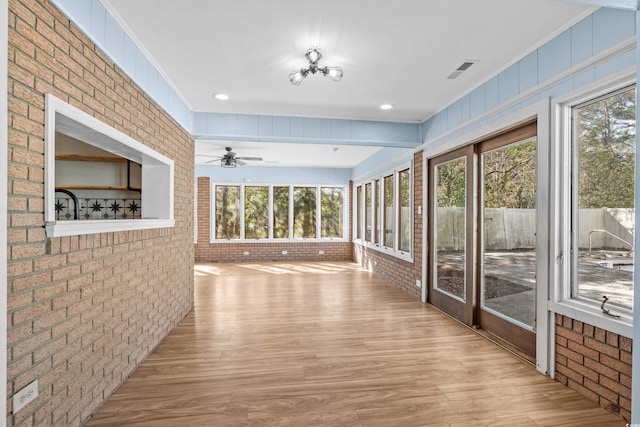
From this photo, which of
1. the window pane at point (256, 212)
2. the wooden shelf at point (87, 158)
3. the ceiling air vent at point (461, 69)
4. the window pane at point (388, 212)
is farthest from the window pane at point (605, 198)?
the window pane at point (256, 212)

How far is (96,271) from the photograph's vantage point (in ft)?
7.02

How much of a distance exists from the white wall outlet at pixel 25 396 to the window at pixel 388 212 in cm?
470

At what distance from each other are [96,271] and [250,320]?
221 cm

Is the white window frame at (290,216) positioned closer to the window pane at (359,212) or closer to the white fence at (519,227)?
the window pane at (359,212)

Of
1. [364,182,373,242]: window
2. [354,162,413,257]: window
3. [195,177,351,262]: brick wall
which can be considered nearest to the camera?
[354,162,413,257]: window

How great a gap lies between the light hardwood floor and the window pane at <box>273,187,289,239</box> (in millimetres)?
4980

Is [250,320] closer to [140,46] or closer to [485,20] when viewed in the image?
[140,46]

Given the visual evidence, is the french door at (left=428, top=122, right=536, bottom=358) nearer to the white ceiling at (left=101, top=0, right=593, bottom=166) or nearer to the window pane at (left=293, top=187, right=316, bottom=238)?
the white ceiling at (left=101, top=0, right=593, bottom=166)

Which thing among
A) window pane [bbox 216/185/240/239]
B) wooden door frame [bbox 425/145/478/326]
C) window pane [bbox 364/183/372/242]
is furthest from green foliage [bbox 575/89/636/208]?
A: window pane [bbox 216/185/240/239]

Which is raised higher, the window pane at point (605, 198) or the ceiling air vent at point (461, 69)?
the ceiling air vent at point (461, 69)

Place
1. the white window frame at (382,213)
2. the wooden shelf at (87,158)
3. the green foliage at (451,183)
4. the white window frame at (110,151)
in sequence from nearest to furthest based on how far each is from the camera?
the white window frame at (110,151) < the wooden shelf at (87,158) < the green foliage at (451,183) < the white window frame at (382,213)

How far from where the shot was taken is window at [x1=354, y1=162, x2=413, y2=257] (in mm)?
5629

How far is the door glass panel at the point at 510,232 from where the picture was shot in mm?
2998

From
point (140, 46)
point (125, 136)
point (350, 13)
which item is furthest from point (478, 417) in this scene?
point (140, 46)
